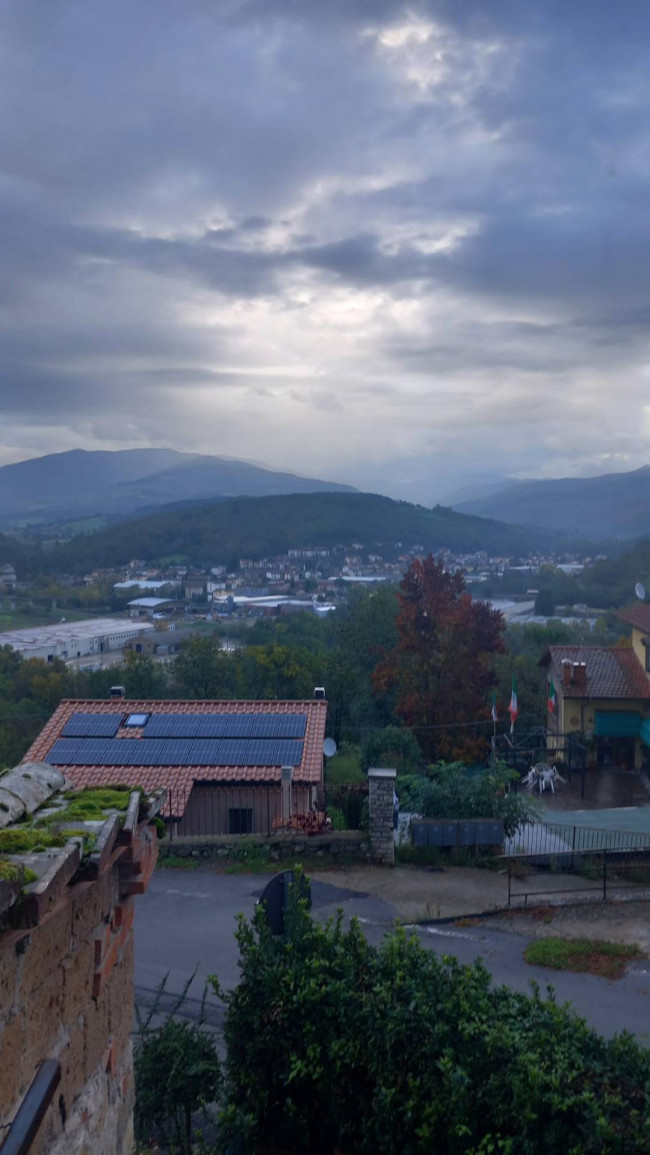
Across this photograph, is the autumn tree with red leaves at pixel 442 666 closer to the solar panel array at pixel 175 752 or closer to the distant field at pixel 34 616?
the solar panel array at pixel 175 752

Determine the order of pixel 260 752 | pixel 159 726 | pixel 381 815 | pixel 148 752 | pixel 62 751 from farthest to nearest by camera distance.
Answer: pixel 159 726 → pixel 62 751 → pixel 148 752 → pixel 260 752 → pixel 381 815

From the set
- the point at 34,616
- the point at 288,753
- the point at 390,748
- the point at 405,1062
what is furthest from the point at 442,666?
the point at 34,616

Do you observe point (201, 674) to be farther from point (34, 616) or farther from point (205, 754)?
point (34, 616)

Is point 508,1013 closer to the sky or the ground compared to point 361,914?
closer to the sky

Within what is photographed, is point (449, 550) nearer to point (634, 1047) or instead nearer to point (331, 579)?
point (331, 579)

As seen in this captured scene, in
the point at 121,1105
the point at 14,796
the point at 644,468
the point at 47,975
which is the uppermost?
the point at 644,468

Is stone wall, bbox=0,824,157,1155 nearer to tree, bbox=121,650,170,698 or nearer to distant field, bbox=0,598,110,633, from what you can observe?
tree, bbox=121,650,170,698

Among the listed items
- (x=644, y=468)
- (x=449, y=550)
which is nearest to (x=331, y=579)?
(x=449, y=550)
